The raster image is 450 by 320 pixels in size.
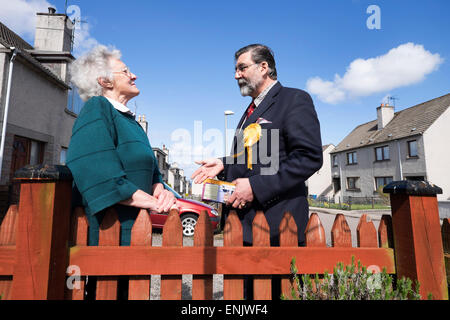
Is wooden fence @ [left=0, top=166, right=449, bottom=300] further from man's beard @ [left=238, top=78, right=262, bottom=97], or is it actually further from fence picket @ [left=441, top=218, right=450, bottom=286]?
man's beard @ [left=238, top=78, right=262, bottom=97]

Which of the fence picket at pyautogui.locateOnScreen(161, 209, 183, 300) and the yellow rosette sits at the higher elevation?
the yellow rosette

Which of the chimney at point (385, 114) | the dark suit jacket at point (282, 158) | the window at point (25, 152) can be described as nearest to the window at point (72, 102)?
the window at point (25, 152)

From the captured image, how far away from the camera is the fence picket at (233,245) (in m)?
1.50

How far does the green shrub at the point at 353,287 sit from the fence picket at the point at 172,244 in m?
0.63

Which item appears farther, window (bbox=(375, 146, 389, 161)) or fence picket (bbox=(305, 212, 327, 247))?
window (bbox=(375, 146, 389, 161))

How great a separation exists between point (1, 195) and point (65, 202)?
889 centimetres

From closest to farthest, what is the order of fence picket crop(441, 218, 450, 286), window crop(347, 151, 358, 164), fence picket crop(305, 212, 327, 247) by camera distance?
fence picket crop(305, 212, 327, 247)
fence picket crop(441, 218, 450, 286)
window crop(347, 151, 358, 164)

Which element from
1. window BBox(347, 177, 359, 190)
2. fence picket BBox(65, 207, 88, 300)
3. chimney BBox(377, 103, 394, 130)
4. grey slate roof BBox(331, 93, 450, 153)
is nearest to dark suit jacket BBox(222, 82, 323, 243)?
fence picket BBox(65, 207, 88, 300)

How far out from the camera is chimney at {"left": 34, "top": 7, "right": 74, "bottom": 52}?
1115 centimetres

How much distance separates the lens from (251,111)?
79.7 inches

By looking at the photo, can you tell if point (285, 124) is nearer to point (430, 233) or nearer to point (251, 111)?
point (251, 111)

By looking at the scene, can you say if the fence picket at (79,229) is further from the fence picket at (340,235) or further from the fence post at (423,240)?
the fence post at (423,240)

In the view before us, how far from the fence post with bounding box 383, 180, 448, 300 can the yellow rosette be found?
0.94 m

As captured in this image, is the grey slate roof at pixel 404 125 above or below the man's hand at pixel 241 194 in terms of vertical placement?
above
